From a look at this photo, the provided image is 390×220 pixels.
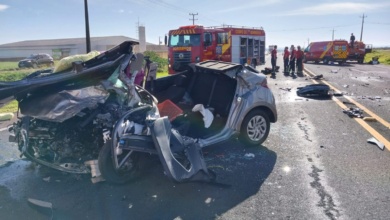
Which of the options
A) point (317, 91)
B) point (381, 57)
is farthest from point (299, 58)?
point (381, 57)

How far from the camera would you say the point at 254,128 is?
517cm

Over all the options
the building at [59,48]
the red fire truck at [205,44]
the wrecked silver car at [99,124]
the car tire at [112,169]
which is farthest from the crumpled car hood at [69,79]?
the building at [59,48]

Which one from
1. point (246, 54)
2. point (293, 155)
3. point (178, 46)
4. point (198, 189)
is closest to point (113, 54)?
point (198, 189)

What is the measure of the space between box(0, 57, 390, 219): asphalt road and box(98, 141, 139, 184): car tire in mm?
131

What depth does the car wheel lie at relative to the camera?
5.03 m

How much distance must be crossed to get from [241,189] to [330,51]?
31341 mm

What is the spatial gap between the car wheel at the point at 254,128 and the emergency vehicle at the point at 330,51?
27294 millimetres

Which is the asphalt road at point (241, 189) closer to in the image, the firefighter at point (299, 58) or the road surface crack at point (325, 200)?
the road surface crack at point (325, 200)

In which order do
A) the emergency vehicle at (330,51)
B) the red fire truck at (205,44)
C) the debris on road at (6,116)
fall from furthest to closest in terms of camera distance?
the emergency vehicle at (330,51) → the red fire truck at (205,44) → the debris on road at (6,116)

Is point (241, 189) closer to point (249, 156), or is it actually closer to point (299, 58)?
point (249, 156)

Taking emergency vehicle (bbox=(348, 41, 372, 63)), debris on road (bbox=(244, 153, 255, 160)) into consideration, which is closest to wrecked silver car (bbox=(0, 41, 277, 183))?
debris on road (bbox=(244, 153, 255, 160))

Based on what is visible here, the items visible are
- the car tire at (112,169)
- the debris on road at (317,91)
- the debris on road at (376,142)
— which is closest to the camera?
the car tire at (112,169)

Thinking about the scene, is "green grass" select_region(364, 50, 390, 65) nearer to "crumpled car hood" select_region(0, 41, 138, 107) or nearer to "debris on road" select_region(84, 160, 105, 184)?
"crumpled car hood" select_region(0, 41, 138, 107)

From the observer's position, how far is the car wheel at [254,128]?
5027mm
